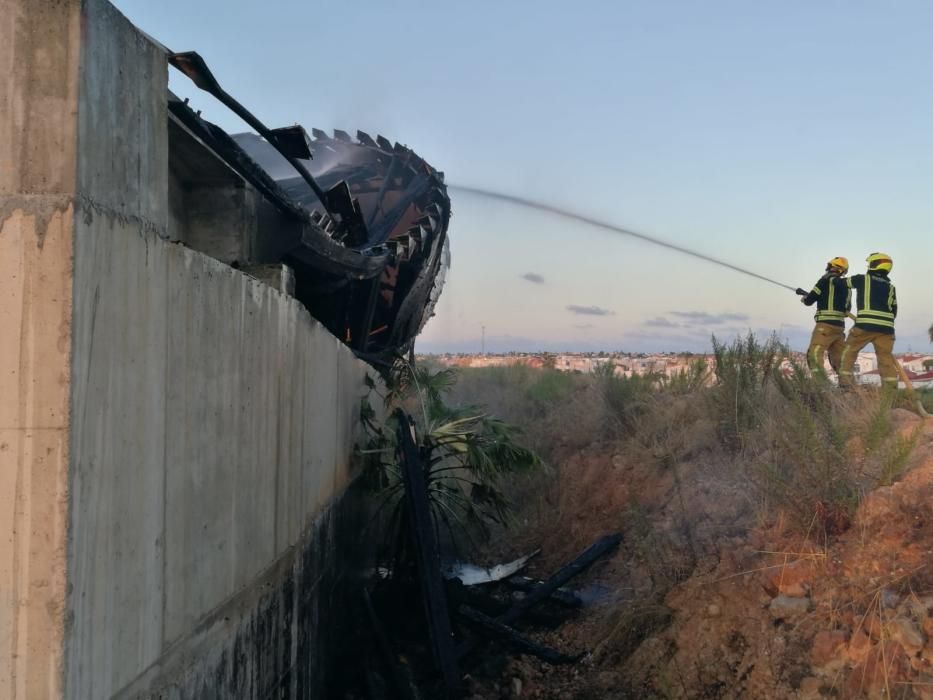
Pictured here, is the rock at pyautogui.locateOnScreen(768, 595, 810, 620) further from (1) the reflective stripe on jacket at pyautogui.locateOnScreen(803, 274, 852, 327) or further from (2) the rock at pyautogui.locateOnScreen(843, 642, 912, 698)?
(1) the reflective stripe on jacket at pyautogui.locateOnScreen(803, 274, 852, 327)

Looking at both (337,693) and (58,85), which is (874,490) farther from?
(58,85)

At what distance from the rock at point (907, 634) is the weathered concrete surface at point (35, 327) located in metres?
4.19

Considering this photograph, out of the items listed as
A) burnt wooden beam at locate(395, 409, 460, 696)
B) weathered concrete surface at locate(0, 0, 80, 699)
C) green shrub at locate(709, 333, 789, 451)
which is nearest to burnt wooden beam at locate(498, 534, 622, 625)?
burnt wooden beam at locate(395, 409, 460, 696)

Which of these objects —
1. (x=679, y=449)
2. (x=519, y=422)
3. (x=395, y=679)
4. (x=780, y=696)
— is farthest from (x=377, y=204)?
(x=780, y=696)

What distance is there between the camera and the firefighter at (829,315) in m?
10.4

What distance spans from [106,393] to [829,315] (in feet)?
34.0

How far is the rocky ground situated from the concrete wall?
10.7 feet

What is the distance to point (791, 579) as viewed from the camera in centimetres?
525

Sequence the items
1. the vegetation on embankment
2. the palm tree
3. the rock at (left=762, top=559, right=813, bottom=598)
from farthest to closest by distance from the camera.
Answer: the palm tree < the rock at (left=762, top=559, right=813, bottom=598) < the vegetation on embankment

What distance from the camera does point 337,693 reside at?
556 cm

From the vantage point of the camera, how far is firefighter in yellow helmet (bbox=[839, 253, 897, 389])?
9.65 meters

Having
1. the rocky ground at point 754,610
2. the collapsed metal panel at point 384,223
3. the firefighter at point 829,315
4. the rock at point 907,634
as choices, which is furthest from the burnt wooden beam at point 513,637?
the firefighter at point 829,315

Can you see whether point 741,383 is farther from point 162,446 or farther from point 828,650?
point 162,446

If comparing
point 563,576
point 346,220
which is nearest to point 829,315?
point 563,576
